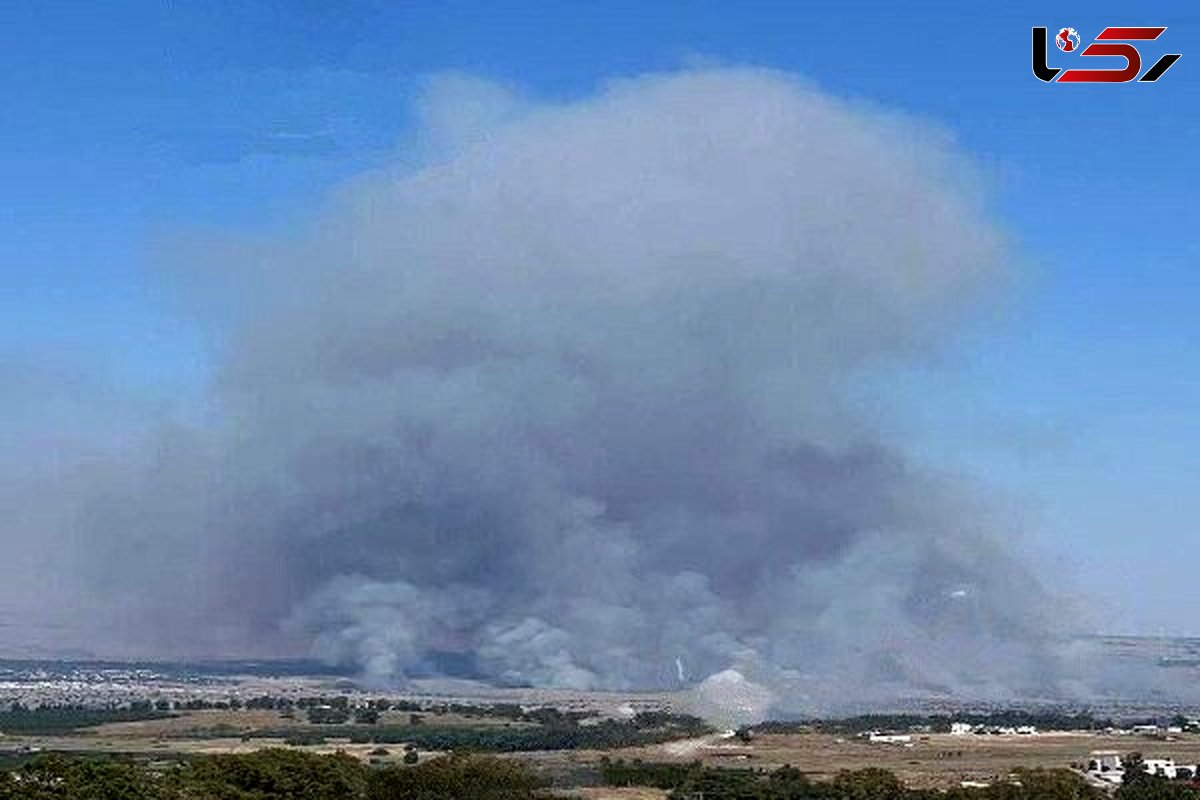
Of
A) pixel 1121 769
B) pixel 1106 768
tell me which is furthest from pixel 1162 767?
pixel 1121 769

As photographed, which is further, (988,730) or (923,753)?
(988,730)

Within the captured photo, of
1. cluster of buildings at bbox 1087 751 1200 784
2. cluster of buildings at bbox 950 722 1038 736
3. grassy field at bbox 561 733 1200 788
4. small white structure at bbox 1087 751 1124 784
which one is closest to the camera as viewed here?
small white structure at bbox 1087 751 1124 784

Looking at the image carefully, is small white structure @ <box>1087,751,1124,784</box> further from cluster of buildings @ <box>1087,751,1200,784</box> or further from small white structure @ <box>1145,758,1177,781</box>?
small white structure @ <box>1145,758,1177,781</box>

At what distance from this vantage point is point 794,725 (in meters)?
71.6

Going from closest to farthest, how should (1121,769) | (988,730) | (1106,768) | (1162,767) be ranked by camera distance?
(1121,769) → (1106,768) → (1162,767) → (988,730)

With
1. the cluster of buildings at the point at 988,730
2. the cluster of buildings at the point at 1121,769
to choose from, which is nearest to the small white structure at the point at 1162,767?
the cluster of buildings at the point at 1121,769

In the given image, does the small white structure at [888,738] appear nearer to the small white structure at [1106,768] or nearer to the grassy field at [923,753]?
the grassy field at [923,753]

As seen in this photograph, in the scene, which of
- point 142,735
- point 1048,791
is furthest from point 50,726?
point 1048,791

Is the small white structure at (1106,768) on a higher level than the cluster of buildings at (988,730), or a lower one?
lower

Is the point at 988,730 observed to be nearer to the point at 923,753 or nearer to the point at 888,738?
the point at 888,738

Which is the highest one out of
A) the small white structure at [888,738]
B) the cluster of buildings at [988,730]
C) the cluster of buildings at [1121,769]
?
the cluster of buildings at [988,730]

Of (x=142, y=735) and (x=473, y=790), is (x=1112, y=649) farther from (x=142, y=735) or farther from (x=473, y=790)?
(x=473, y=790)

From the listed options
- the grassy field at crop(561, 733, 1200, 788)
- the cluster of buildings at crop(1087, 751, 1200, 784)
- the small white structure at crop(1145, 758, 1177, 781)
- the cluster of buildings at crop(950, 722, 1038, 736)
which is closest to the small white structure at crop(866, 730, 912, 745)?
the grassy field at crop(561, 733, 1200, 788)

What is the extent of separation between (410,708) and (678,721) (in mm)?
18218
